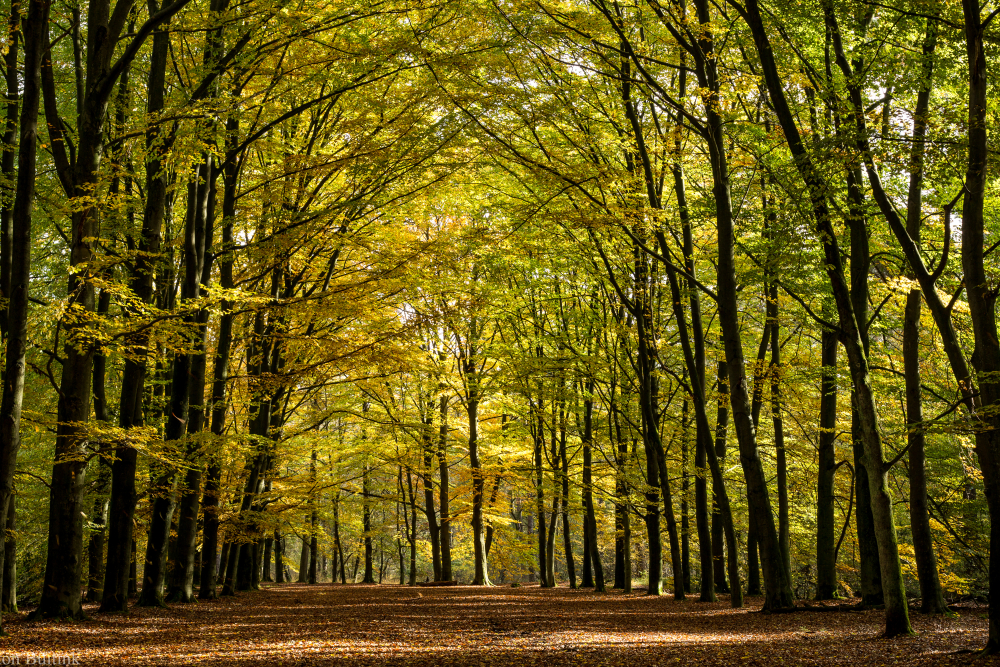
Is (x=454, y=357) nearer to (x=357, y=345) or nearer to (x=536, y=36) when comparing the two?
(x=357, y=345)

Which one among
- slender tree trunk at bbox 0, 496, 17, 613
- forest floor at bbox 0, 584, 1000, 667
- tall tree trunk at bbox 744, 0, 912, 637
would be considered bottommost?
forest floor at bbox 0, 584, 1000, 667

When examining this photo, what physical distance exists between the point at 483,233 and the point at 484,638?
832cm

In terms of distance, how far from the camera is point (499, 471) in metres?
22.4

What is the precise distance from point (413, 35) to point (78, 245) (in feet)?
17.6

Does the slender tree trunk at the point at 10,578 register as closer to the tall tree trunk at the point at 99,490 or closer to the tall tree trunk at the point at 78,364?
the tall tree trunk at the point at 99,490

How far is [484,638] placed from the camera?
841 cm

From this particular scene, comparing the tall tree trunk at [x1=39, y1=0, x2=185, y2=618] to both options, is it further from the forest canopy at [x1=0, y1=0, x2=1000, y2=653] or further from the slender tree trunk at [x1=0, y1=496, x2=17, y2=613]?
the slender tree trunk at [x1=0, y1=496, x2=17, y2=613]

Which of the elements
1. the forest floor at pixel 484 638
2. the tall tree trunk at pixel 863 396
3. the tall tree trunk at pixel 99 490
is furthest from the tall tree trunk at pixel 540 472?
the tall tree trunk at pixel 863 396

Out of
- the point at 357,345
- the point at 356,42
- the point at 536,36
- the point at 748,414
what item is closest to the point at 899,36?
the point at 536,36

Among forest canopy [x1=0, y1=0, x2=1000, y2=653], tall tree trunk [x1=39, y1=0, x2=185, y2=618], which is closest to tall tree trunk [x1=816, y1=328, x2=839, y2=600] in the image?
forest canopy [x1=0, y1=0, x2=1000, y2=653]

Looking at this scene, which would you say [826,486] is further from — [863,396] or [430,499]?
[430,499]

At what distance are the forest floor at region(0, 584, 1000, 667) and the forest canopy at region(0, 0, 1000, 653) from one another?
2.61 ft

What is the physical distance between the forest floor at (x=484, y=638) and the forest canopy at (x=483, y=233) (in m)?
0.79

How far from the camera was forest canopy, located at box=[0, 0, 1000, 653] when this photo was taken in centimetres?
812
